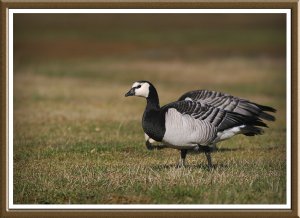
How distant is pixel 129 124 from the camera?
1451 centimetres

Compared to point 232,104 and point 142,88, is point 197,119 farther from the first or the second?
point 142,88

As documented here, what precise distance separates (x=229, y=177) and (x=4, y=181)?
3.12 m

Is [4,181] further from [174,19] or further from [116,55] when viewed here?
[174,19]

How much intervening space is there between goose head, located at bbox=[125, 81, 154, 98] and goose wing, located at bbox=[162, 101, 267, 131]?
0.44 metres

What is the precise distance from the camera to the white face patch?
9805 millimetres

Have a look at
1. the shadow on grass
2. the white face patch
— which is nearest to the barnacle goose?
the white face patch

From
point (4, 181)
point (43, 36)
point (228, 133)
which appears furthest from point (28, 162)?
point (43, 36)

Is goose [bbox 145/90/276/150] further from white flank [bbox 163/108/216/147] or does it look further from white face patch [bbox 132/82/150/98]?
white face patch [bbox 132/82/150/98]

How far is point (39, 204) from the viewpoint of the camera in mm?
8398

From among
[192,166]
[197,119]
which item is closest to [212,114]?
[197,119]

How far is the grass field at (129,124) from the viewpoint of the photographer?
28.3 ft

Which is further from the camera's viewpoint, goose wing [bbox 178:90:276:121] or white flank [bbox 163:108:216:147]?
goose wing [bbox 178:90:276:121]

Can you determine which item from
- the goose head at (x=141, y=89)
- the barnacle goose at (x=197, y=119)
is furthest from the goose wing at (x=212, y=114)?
the goose head at (x=141, y=89)

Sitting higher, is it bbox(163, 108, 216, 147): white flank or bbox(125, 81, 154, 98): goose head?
bbox(125, 81, 154, 98): goose head
